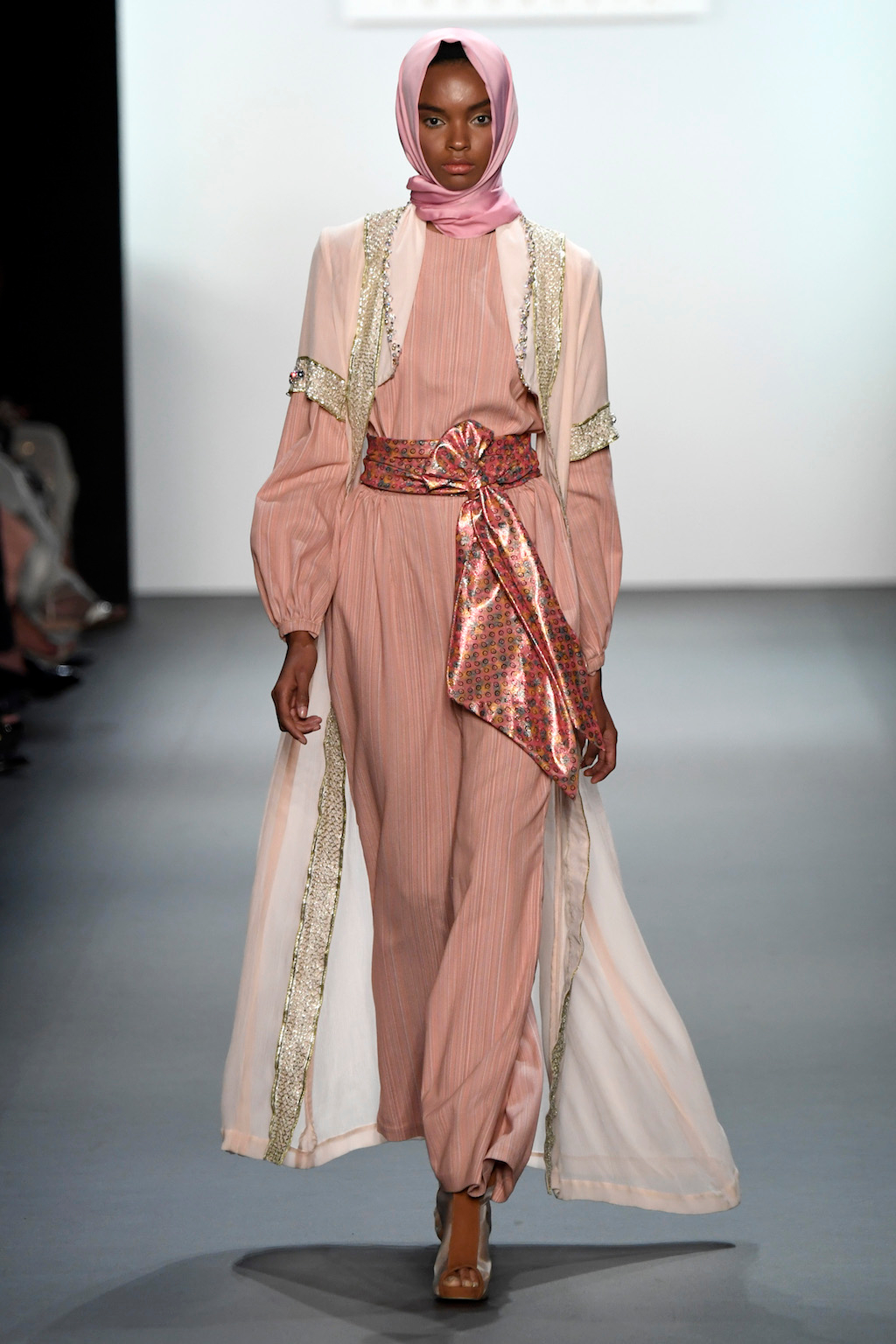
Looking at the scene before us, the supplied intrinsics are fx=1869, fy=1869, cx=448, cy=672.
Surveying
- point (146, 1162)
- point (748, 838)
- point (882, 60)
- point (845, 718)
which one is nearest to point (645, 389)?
point (882, 60)

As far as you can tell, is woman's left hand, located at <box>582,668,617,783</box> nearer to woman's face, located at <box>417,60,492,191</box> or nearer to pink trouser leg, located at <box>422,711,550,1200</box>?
pink trouser leg, located at <box>422,711,550,1200</box>

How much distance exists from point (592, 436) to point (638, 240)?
535cm

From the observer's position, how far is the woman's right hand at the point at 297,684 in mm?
1941

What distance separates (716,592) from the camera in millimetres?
7270

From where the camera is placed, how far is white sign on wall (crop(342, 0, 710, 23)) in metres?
6.98

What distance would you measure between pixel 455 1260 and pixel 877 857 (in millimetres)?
2008

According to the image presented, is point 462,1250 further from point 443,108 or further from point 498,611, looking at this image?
point 443,108

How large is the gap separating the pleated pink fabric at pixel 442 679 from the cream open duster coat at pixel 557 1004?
0.16ft

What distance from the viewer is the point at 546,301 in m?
1.94

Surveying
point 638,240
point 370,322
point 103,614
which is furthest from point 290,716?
point 638,240

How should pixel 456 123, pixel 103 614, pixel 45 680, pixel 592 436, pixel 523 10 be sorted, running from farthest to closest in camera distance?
pixel 523 10, pixel 103 614, pixel 45 680, pixel 592 436, pixel 456 123

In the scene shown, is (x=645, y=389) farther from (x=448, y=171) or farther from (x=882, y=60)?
(x=448, y=171)

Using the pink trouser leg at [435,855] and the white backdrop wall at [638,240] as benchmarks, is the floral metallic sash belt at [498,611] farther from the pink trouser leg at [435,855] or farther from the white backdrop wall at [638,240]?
the white backdrop wall at [638,240]

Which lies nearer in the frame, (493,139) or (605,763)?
(493,139)
